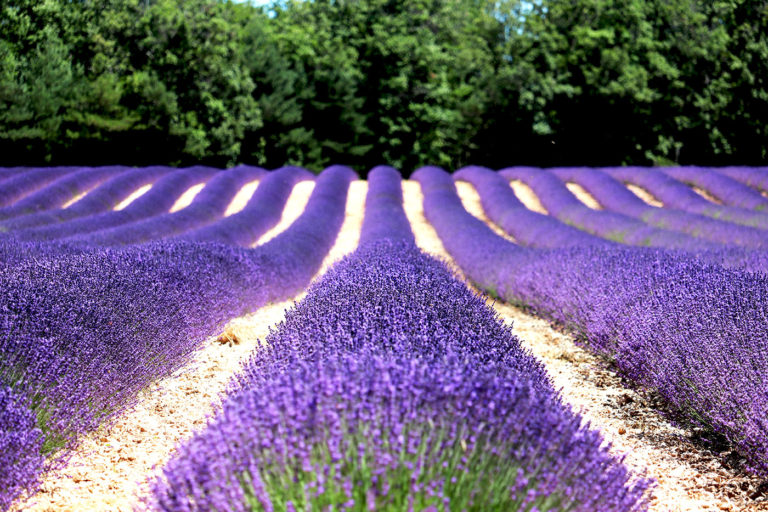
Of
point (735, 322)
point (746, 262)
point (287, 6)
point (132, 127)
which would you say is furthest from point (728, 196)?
point (287, 6)

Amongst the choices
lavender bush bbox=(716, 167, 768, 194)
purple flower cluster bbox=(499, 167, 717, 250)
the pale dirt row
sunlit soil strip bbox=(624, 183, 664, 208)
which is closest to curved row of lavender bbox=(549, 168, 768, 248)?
sunlit soil strip bbox=(624, 183, 664, 208)

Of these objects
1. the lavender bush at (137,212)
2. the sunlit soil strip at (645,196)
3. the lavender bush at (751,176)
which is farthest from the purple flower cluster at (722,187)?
the lavender bush at (137,212)

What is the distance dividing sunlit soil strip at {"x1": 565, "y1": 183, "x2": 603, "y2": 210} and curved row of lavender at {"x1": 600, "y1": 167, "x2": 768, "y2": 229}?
4.31 feet

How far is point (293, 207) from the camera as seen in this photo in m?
18.5

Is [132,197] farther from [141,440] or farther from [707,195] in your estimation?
[141,440]

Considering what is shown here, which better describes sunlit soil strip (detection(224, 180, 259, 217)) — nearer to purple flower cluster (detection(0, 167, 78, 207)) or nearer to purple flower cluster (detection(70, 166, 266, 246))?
purple flower cluster (detection(70, 166, 266, 246))

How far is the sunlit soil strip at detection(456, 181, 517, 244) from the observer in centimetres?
1642

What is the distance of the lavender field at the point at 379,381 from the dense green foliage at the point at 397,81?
18.8 metres

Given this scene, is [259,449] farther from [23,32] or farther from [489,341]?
[23,32]

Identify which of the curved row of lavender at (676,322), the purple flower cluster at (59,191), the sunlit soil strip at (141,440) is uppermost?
the purple flower cluster at (59,191)

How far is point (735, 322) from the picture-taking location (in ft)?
14.3

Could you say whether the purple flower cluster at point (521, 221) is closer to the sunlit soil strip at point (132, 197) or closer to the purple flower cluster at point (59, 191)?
the sunlit soil strip at point (132, 197)

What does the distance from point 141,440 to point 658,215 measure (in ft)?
40.6

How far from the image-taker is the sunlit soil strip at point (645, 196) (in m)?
18.1
